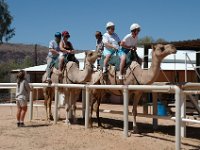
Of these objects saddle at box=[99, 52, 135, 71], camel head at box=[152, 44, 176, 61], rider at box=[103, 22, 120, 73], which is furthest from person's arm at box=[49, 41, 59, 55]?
camel head at box=[152, 44, 176, 61]

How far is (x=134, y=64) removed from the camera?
10547 mm

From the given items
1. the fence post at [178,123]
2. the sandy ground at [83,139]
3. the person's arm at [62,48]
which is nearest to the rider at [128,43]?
the sandy ground at [83,139]

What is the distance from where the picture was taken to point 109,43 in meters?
11.2

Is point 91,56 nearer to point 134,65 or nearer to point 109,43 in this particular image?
point 109,43

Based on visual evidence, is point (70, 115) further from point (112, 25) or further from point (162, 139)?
point (162, 139)

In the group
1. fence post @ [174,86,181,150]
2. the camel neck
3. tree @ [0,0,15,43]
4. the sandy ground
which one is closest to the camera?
fence post @ [174,86,181,150]

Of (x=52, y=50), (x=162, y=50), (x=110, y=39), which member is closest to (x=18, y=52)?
(x=52, y=50)

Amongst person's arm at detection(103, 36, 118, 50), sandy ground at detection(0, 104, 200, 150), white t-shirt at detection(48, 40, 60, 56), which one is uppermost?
white t-shirt at detection(48, 40, 60, 56)

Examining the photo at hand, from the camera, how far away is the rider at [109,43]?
1118 centimetres

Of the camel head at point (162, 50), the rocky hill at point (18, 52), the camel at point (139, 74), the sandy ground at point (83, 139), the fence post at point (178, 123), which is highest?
the rocky hill at point (18, 52)

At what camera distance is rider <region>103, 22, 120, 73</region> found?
1118 cm

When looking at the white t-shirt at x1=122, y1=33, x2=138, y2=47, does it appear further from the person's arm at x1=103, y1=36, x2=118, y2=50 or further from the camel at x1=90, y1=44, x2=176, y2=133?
the person's arm at x1=103, y1=36, x2=118, y2=50

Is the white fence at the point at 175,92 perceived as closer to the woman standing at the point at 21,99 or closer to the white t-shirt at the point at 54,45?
the woman standing at the point at 21,99

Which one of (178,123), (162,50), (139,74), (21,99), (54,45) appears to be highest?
(54,45)
